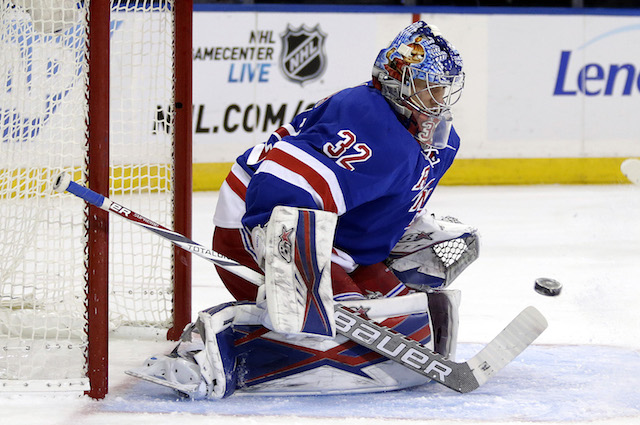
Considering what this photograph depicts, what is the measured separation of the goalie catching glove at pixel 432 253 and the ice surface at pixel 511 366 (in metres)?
0.22

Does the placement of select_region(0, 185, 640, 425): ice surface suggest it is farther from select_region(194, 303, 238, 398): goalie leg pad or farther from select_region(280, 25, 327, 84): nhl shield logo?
select_region(280, 25, 327, 84): nhl shield logo

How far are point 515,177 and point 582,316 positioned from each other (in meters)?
3.78

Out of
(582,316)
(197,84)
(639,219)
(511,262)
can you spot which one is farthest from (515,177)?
(582,316)

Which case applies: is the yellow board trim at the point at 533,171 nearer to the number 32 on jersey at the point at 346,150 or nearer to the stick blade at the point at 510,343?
the stick blade at the point at 510,343

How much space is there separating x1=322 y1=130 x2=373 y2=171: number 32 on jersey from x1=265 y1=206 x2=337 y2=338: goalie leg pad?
0.13m

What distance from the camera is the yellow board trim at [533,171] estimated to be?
6664 millimetres

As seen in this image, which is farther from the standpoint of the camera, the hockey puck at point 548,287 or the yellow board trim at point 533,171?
the yellow board trim at point 533,171


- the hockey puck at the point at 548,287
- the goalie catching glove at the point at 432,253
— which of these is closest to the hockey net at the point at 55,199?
the goalie catching glove at the point at 432,253

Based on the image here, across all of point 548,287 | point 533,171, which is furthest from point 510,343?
point 533,171

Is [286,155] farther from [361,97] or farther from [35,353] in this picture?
[35,353]

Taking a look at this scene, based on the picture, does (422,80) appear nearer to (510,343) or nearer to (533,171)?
(510,343)

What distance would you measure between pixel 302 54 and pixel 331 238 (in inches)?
182

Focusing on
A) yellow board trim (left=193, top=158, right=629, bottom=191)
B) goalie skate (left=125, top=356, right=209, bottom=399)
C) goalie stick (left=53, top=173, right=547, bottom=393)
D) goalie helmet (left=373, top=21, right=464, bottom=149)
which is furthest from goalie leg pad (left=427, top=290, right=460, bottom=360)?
yellow board trim (left=193, top=158, right=629, bottom=191)

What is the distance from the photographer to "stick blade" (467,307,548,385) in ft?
7.07
